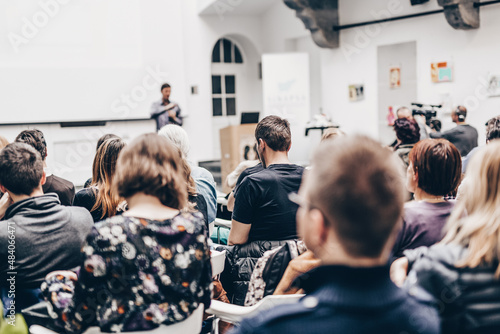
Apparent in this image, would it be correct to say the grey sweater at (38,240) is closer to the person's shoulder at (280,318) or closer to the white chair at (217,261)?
the white chair at (217,261)

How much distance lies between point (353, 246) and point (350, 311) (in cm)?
11

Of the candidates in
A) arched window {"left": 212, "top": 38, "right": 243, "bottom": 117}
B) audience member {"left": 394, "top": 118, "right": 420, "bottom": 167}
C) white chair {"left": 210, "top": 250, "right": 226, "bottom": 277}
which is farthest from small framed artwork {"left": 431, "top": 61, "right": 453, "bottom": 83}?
white chair {"left": 210, "top": 250, "right": 226, "bottom": 277}

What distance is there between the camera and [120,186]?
170cm

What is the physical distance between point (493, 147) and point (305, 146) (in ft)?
21.5

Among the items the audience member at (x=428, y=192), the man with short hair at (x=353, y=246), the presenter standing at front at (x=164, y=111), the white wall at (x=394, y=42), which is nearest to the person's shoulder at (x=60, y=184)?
the audience member at (x=428, y=192)

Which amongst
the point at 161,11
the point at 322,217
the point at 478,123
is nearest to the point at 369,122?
the point at 478,123

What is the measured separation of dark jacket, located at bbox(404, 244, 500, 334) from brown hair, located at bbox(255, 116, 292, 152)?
5.20 feet

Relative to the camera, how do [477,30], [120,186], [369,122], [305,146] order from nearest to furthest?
[120,186] < [477,30] < [305,146] < [369,122]

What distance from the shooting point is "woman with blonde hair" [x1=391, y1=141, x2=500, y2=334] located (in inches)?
48.2

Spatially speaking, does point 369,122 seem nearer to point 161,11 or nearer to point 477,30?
point 477,30

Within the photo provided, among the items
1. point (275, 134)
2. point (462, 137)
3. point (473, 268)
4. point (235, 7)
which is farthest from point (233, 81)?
point (473, 268)

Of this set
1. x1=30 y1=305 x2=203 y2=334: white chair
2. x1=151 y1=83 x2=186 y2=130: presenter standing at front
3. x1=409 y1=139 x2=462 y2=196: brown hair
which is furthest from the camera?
x1=151 y1=83 x2=186 y2=130: presenter standing at front

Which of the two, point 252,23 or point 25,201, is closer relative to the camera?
point 25,201

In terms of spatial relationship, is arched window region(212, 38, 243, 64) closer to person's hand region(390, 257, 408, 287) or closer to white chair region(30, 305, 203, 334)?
white chair region(30, 305, 203, 334)
